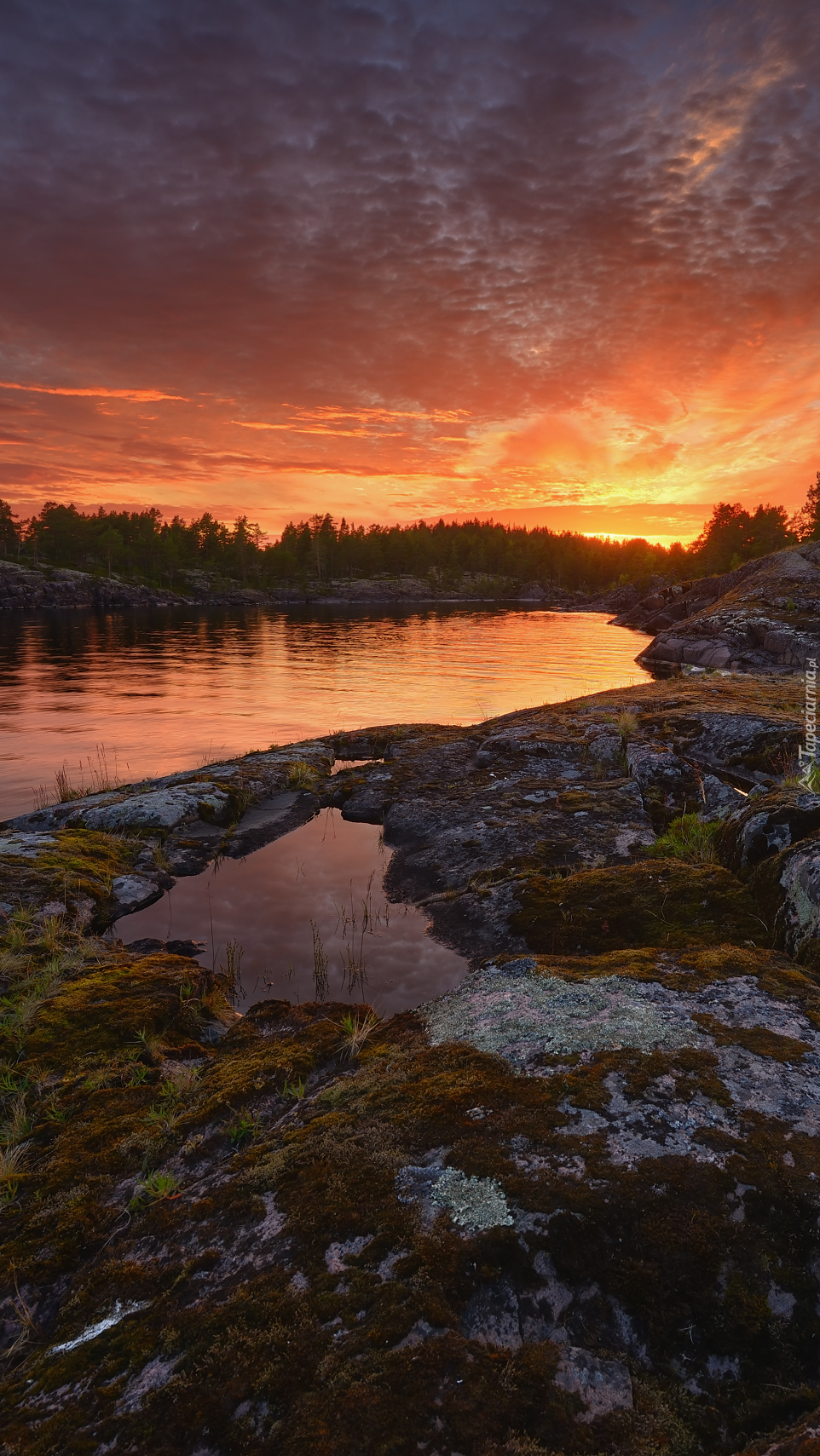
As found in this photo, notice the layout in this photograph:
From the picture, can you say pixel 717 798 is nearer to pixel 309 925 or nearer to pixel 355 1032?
pixel 309 925

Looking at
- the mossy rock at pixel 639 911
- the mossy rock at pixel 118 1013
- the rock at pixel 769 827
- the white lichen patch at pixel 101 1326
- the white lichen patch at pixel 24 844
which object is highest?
the rock at pixel 769 827

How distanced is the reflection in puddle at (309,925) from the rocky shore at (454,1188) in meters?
0.69

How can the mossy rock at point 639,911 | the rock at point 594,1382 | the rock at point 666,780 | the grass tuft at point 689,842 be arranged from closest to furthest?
the rock at point 594,1382 → the mossy rock at point 639,911 → the grass tuft at point 689,842 → the rock at point 666,780

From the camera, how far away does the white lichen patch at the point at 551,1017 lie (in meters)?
4.90

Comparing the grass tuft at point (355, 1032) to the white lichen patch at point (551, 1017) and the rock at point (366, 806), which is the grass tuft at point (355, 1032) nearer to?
the white lichen patch at point (551, 1017)

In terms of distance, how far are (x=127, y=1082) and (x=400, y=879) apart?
5558 millimetres

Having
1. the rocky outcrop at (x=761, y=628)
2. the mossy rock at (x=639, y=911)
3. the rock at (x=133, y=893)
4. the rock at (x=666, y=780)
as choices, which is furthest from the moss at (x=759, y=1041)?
the rocky outcrop at (x=761, y=628)

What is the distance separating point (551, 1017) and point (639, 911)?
9.23ft

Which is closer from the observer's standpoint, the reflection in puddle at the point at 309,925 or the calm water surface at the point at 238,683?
the reflection in puddle at the point at 309,925

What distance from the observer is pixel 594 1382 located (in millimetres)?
2820

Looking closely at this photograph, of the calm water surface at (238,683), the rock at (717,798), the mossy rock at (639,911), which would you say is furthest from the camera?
the calm water surface at (238,683)

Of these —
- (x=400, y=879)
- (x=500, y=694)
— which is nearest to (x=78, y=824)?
(x=400, y=879)

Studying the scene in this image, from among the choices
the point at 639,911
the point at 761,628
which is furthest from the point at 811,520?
the point at 639,911

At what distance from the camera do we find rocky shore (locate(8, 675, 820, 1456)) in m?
2.81
